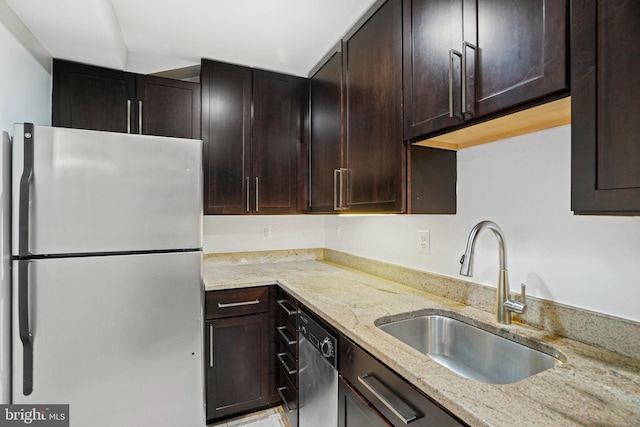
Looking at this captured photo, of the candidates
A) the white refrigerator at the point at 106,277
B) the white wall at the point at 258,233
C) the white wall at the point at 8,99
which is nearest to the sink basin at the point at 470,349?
the white refrigerator at the point at 106,277

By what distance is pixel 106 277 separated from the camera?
1467 mm

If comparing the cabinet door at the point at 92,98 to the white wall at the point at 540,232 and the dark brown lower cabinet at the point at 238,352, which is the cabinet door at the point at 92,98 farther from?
the white wall at the point at 540,232

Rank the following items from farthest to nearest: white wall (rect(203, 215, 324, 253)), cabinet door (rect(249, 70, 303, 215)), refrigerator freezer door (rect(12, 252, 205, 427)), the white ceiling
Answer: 1. white wall (rect(203, 215, 324, 253))
2. cabinet door (rect(249, 70, 303, 215))
3. the white ceiling
4. refrigerator freezer door (rect(12, 252, 205, 427))

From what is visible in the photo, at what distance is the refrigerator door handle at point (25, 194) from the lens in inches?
51.8

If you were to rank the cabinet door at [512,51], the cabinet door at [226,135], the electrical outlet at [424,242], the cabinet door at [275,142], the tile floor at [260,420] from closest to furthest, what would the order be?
1. the cabinet door at [512,51]
2. the electrical outlet at [424,242]
3. the tile floor at [260,420]
4. the cabinet door at [226,135]
5. the cabinet door at [275,142]

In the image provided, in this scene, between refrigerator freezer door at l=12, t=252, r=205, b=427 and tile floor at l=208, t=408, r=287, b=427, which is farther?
tile floor at l=208, t=408, r=287, b=427

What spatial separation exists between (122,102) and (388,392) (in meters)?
2.14

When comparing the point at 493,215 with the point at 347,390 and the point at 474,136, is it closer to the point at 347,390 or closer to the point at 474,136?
the point at 474,136

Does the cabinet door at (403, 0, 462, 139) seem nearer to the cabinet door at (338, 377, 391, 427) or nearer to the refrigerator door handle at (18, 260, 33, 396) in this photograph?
the cabinet door at (338, 377, 391, 427)

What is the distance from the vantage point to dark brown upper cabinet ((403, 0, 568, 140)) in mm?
802

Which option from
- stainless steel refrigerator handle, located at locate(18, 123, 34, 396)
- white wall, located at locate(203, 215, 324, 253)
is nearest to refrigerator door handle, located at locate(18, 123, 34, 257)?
stainless steel refrigerator handle, located at locate(18, 123, 34, 396)

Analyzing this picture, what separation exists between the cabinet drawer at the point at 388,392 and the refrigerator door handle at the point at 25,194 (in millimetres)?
1391

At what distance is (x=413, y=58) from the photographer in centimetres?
126

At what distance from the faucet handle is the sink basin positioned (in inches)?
4.4
